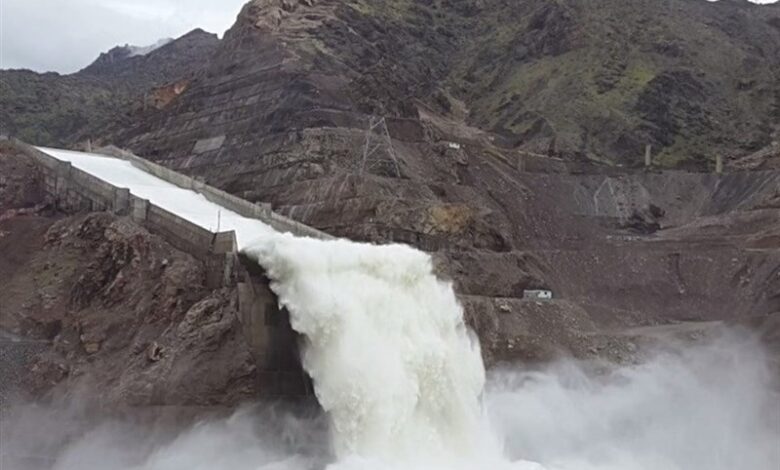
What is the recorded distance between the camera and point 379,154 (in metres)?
56.9

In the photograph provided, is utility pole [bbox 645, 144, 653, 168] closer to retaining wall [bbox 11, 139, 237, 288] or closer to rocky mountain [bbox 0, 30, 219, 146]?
rocky mountain [bbox 0, 30, 219, 146]

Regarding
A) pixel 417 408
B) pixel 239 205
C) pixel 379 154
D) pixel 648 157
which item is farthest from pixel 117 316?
pixel 648 157

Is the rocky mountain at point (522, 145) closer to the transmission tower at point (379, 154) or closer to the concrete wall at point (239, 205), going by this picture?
the transmission tower at point (379, 154)

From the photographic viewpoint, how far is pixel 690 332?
147 ft

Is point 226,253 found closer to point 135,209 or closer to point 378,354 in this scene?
point 135,209

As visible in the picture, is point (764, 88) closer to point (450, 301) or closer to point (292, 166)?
point (292, 166)

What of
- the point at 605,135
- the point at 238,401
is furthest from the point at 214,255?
the point at 605,135

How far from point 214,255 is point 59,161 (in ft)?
38.9

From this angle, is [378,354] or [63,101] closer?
[378,354]

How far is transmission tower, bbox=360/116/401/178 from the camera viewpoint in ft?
183

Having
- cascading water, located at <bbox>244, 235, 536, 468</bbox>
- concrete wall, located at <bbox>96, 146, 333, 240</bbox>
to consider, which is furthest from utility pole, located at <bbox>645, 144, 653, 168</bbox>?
cascading water, located at <bbox>244, 235, 536, 468</bbox>

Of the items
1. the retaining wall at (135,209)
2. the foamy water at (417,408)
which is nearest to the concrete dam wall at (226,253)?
Answer: the retaining wall at (135,209)

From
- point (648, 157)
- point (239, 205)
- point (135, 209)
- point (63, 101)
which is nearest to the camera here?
point (135, 209)

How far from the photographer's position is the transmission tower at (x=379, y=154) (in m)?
55.7
